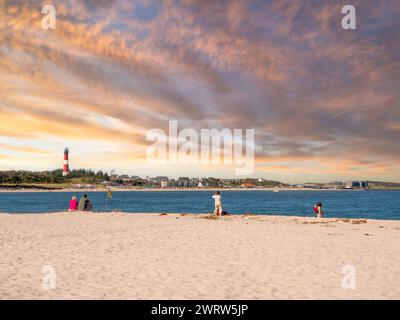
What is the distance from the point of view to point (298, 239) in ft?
58.4

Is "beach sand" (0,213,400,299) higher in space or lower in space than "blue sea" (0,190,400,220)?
higher

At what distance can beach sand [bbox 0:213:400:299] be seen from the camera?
8.73 meters

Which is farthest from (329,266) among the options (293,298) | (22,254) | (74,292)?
(22,254)

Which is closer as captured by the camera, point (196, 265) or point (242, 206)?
point (196, 265)

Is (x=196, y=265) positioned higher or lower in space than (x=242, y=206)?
higher

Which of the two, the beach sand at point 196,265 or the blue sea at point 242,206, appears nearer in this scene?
the beach sand at point 196,265

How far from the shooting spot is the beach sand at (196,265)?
8.73 m

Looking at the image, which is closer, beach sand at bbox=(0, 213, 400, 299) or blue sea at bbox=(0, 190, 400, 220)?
beach sand at bbox=(0, 213, 400, 299)

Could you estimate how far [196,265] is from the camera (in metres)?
11.6

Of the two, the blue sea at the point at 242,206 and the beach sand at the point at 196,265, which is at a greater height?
the beach sand at the point at 196,265
